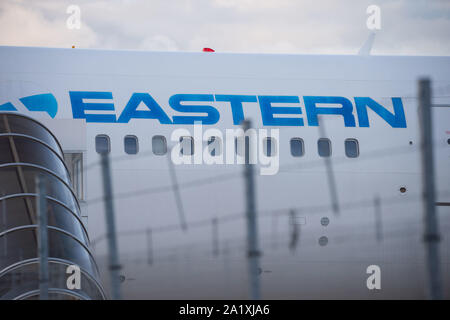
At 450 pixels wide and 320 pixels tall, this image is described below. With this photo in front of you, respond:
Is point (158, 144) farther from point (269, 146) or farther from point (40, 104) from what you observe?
point (40, 104)

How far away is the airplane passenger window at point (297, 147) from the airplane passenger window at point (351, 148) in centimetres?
→ 74

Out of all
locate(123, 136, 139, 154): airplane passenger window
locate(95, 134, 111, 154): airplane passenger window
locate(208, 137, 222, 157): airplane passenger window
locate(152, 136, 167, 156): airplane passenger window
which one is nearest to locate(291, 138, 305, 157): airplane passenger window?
locate(208, 137, 222, 157): airplane passenger window

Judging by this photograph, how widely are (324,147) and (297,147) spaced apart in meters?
0.47

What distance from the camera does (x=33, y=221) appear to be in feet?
29.6

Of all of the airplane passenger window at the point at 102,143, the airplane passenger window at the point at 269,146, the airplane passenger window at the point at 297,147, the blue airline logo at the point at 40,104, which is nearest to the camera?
the blue airline logo at the point at 40,104

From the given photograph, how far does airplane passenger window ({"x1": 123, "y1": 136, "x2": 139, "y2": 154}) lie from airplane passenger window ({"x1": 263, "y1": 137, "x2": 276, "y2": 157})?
1.97 meters

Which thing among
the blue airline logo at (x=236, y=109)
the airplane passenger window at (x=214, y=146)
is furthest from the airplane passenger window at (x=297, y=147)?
the airplane passenger window at (x=214, y=146)

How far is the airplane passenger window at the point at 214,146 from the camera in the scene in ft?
37.0

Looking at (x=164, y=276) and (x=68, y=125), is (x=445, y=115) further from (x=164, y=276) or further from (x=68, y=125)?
(x=68, y=125)

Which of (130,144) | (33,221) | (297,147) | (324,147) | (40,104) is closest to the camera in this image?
(33,221)

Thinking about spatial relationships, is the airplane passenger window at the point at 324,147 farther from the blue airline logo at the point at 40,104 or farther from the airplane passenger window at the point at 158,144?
the blue airline logo at the point at 40,104

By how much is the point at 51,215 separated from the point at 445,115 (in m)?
6.98

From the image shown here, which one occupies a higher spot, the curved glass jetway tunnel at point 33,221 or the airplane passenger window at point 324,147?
the airplane passenger window at point 324,147

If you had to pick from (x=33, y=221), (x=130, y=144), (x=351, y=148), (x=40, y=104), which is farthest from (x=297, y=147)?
(x=33, y=221)
